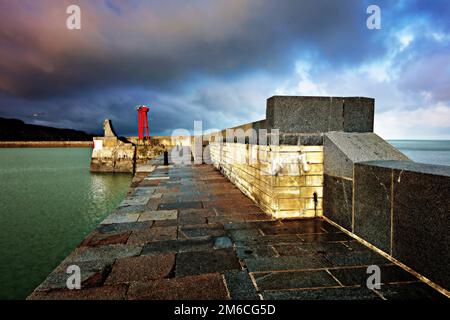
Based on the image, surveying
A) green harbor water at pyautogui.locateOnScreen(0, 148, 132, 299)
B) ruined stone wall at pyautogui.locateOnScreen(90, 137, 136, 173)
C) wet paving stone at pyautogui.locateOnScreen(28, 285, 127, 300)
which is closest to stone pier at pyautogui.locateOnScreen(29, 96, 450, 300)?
wet paving stone at pyautogui.locateOnScreen(28, 285, 127, 300)

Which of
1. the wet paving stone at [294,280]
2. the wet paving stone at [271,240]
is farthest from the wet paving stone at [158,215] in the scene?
the wet paving stone at [294,280]

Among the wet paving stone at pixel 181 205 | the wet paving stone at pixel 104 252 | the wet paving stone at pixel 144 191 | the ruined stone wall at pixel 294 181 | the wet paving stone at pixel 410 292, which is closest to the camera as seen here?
the wet paving stone at pixel 410 292

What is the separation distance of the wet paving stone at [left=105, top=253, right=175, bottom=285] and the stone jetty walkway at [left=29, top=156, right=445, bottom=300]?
0.03 ft

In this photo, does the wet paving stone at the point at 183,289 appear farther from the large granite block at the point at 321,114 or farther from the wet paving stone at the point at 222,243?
the large granite block at the point at 321,114

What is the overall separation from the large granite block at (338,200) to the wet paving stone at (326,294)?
149cm

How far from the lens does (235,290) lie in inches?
92.5

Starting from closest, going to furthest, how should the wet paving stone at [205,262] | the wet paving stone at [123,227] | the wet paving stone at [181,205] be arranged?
the wet paving stone at [205,262]
the wet paving stone at [123,227]
the wet paving stone at [181,205]

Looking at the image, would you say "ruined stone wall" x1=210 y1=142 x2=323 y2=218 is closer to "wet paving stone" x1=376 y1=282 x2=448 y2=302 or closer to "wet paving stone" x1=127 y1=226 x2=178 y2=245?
"wet paving stone" x1=127 y1=226 x2=178 y2=245

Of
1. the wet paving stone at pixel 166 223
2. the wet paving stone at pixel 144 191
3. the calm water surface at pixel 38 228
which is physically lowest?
the calm water surface at pixel 38 228

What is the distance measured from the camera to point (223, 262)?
290 cm

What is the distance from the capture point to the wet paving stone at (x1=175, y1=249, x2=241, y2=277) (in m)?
2.71

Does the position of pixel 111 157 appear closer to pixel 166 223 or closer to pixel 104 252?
pixel 166 223

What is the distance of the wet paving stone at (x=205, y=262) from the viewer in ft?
8.89
